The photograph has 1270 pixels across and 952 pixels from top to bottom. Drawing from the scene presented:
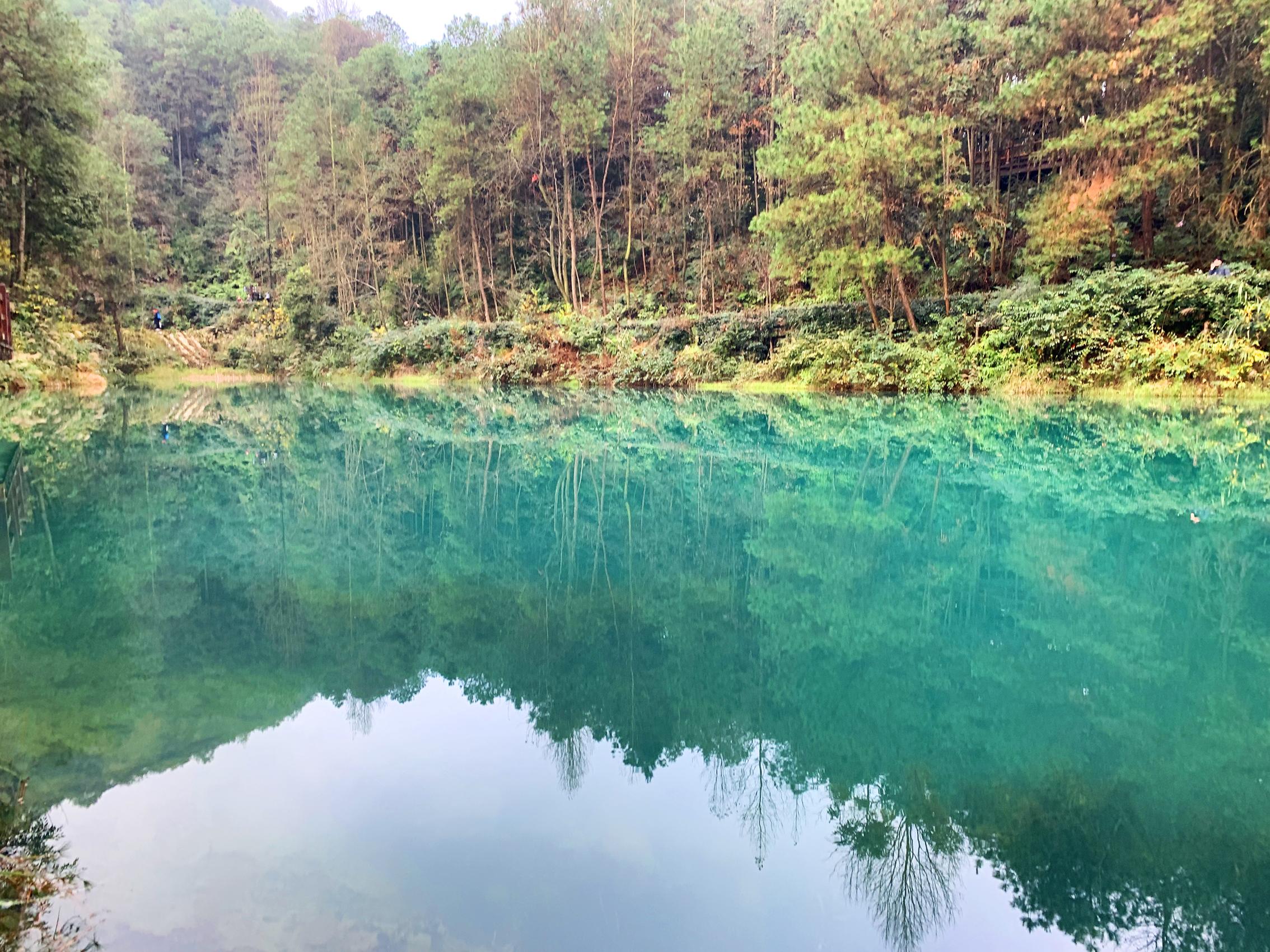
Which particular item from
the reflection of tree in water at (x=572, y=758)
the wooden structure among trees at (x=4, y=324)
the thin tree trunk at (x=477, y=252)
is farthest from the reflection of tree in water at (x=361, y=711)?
the thin tree trunk at (x=477, y=252)

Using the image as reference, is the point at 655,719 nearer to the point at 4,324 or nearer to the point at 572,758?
the point at 572,758

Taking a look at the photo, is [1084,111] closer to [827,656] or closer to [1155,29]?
[1155,29]

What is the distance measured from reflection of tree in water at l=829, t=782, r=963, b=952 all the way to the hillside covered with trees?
1369 cm

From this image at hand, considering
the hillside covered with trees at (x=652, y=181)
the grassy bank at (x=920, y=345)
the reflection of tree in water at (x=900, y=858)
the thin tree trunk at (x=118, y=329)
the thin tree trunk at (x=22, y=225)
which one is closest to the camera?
the reflection of tree in water at (x=900, y=858)

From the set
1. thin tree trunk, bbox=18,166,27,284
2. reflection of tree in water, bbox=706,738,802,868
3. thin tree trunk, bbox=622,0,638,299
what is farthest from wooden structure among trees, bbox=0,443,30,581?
thin tree trunk, bbox=622,0,638,299

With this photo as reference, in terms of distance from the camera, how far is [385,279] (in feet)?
93.3

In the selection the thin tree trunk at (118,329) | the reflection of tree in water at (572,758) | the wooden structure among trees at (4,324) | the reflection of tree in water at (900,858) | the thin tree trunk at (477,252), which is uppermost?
the thin tree trunk at (477,252)

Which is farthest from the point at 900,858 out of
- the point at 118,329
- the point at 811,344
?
the point at 118,329

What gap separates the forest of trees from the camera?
14609 millimetres

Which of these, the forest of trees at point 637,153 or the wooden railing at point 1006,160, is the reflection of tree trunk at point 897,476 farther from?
the wooden railing at point 1006,160

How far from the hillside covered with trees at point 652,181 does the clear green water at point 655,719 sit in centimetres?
1085

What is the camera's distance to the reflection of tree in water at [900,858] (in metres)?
1.85

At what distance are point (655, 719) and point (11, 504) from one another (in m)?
5.90

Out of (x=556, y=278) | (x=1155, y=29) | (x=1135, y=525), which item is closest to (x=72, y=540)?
(x=1135, y=525)
